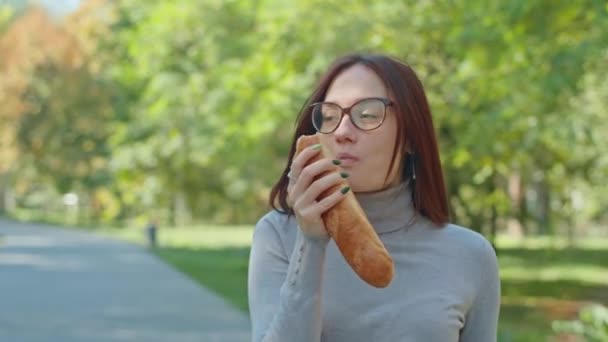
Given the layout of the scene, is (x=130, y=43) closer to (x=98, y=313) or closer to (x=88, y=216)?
(x=98, y=313)

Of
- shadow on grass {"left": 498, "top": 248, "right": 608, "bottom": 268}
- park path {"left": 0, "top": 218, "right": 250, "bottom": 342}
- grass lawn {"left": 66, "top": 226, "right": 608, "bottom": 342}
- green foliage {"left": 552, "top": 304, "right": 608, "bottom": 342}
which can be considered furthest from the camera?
shadow on grass {"left": 498, "top": 248, "right": 608, "bottom": 268}

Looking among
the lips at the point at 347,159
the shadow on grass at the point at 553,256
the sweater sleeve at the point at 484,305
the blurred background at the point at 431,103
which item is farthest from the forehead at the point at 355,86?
the shadow on grass at the point at 553,256

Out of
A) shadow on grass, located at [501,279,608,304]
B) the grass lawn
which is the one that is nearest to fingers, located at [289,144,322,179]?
the grass lawn

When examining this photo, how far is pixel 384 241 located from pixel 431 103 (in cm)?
1310

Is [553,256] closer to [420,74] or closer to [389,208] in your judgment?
[420,74]

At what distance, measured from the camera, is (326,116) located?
2422 mm

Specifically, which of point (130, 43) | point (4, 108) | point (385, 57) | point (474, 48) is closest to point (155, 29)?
point (130, 43)

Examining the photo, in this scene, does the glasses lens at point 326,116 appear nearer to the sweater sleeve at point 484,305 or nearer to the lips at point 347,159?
the lips at point 347,159

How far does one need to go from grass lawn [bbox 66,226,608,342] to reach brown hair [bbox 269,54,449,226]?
912 centimetres

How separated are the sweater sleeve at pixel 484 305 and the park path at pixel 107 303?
33.8 ft

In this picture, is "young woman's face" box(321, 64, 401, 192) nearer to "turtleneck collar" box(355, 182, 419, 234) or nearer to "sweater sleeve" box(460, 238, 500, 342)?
"turtleneck collar" box(355, 182, 419, 234)

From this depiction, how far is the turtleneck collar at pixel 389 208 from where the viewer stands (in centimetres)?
253

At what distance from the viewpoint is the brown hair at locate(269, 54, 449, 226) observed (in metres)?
2.51

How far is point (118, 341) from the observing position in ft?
41.7
